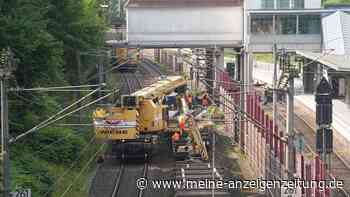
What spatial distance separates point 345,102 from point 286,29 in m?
6.93

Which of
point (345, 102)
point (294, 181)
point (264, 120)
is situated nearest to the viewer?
point (294, 181)

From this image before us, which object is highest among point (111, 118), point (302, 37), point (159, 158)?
point (302, 37)

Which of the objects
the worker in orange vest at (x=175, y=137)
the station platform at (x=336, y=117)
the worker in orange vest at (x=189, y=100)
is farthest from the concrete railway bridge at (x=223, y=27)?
the worker in orange vest at (x=175, y=137)

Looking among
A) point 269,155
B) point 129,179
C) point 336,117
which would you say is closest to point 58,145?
point 129,179

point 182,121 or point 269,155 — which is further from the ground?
point 182,121

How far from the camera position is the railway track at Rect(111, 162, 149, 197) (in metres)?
24.6

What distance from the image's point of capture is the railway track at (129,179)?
24619 mm

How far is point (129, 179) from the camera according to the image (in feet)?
88.6

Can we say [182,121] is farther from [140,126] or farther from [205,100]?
[205,100]

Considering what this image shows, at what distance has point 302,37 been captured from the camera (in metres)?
42.1

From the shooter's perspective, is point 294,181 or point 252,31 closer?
point 294,181

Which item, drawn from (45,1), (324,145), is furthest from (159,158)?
(324,145)

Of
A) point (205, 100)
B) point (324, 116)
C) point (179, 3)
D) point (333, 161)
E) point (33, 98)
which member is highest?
point (179, 3)

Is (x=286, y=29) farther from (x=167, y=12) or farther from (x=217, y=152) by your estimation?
(x=217, y=152)
